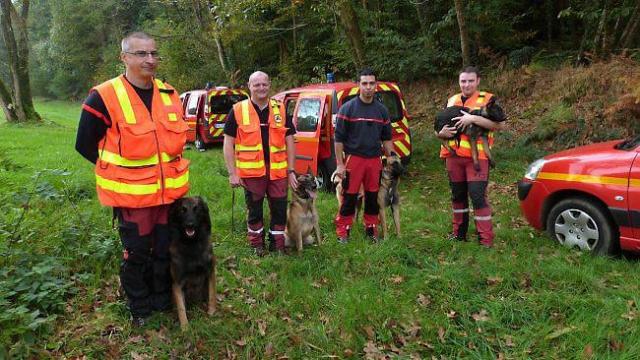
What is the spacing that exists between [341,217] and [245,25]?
509 inches

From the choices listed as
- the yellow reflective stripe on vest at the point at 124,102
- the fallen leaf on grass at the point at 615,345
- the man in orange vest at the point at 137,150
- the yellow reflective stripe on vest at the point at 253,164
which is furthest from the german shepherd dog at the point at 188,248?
the fallen leaf on grass at the point at 615,345

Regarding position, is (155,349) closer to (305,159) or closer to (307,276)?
(307,276)

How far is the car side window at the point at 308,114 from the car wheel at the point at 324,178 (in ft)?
2.20

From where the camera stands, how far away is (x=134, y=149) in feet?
10.8

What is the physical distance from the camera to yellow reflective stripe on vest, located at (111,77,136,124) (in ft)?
10.7

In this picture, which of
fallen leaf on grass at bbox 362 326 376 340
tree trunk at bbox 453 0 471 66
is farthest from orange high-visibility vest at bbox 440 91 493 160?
tree trunk at bbox 453 0 471 66

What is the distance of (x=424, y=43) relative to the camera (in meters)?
14.2

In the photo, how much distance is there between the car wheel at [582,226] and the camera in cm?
472

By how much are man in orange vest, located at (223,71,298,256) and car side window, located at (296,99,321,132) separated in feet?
9.36

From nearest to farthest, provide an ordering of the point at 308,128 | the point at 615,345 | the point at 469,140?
the point at 615,345 → the point at 469,140 → the point at 308,128

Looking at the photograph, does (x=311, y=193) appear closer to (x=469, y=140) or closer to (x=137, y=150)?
(x=469, y=140)

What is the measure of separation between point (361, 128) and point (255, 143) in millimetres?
1210

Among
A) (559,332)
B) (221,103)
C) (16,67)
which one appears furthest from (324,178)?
(16,67)

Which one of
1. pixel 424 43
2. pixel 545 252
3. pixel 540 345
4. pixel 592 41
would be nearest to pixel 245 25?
pixel 424 43
